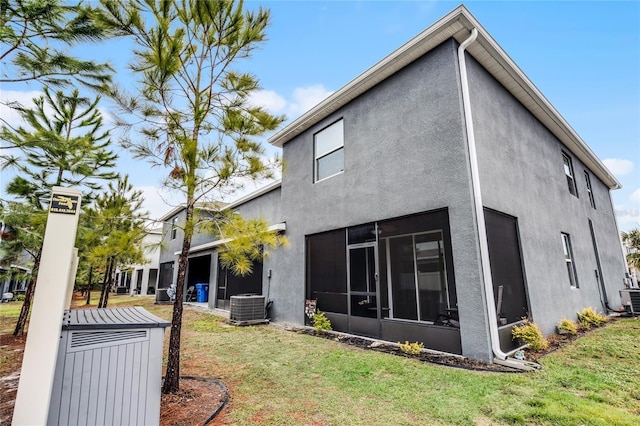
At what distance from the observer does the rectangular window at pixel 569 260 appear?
8.41m

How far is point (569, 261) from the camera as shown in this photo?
8562 mm

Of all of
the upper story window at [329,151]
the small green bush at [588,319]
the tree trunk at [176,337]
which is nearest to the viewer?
the tree trunk at [176,337]

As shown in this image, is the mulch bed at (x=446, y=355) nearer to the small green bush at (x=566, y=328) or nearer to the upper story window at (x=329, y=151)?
the small green bush at (x=566, y=328)

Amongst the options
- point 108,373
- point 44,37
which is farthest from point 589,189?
point 44,37

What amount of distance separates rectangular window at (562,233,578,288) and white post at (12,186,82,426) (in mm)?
10833

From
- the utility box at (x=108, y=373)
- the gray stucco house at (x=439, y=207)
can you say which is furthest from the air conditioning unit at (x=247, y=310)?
the utility box at (x=108, y=373)

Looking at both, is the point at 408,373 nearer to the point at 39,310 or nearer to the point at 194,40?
the point at 39,310

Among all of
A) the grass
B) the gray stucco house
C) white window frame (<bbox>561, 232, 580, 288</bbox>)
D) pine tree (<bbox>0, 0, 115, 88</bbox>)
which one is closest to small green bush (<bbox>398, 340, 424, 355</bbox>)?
the gray stucco house

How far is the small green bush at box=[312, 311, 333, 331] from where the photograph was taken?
7832mm

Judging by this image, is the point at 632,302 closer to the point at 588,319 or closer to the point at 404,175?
the point at 588,319

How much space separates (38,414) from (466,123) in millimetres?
6792

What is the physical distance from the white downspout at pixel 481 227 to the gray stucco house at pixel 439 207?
2 centimetres

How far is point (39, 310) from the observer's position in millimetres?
1900

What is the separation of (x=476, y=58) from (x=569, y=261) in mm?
6586
